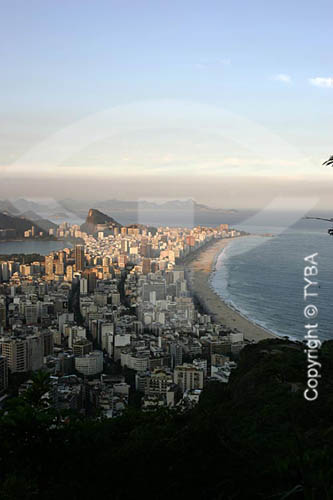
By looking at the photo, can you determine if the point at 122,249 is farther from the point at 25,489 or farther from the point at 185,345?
the point at 25,489

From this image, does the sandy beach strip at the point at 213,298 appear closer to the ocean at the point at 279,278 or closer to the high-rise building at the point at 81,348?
the ocean at the point at 279,278

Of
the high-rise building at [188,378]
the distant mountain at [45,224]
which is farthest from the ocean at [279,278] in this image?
the distant mountain at [45,224]

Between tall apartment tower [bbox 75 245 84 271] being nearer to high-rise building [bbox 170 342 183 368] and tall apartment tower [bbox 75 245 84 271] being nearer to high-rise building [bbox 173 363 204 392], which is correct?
high-rise building [bbox 170 342 183 368]

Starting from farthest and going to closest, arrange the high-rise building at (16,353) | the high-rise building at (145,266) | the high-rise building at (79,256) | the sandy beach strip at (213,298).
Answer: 1. the high-rise building at (79,256)
2. the high-rise building at (145,266)
3. the sandy beach strip at (213,298)
4. the high-rise building at (16,353)

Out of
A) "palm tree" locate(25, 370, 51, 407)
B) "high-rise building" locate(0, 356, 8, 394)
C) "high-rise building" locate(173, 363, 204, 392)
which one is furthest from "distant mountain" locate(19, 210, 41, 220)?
"palm tree" locate(25, 370, 51, 407)

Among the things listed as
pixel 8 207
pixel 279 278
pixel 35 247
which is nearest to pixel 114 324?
pixel 8 207

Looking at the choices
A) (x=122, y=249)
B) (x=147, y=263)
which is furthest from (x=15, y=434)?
(x=122, y=249)
